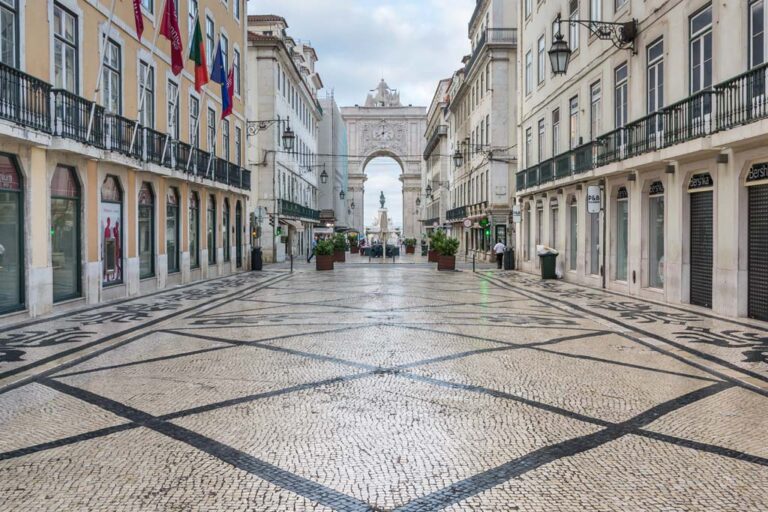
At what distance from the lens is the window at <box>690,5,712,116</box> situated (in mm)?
13105

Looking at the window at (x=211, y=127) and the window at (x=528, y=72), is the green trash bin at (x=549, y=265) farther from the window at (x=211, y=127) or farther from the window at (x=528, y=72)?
the window at (x=211, y=127)

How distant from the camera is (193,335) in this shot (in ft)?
33.3

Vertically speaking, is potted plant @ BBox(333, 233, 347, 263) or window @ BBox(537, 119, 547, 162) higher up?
window @ BBox(537, 119, 547, 162)

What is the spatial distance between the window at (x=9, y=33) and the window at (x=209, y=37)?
520 inches

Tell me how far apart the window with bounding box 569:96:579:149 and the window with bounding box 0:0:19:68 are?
55.2 feet

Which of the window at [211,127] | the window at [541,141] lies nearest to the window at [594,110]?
the window at [541,141]

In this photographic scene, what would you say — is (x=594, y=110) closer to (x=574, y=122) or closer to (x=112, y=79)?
(x=574, y=122)

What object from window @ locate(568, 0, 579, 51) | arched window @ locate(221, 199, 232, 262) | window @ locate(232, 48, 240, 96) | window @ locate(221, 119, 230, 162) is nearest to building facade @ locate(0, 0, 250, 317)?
window @ locate(221, 119, 230, 162)

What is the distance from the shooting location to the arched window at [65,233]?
1358 centimetres

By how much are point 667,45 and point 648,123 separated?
179 centimetres

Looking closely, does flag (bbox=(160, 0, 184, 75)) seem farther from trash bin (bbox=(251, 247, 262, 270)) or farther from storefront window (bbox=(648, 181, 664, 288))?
trash bin (bbox=(251, 247, 262, 270))

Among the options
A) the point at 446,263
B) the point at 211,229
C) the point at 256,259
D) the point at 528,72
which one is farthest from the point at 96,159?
the point at 528,72

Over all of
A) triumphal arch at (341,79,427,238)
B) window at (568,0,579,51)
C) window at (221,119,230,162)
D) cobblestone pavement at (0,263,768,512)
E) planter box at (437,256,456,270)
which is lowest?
cobblestone pavement at (0,263,768,512)

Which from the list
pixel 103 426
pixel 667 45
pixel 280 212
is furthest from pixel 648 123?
pixel 280 212
